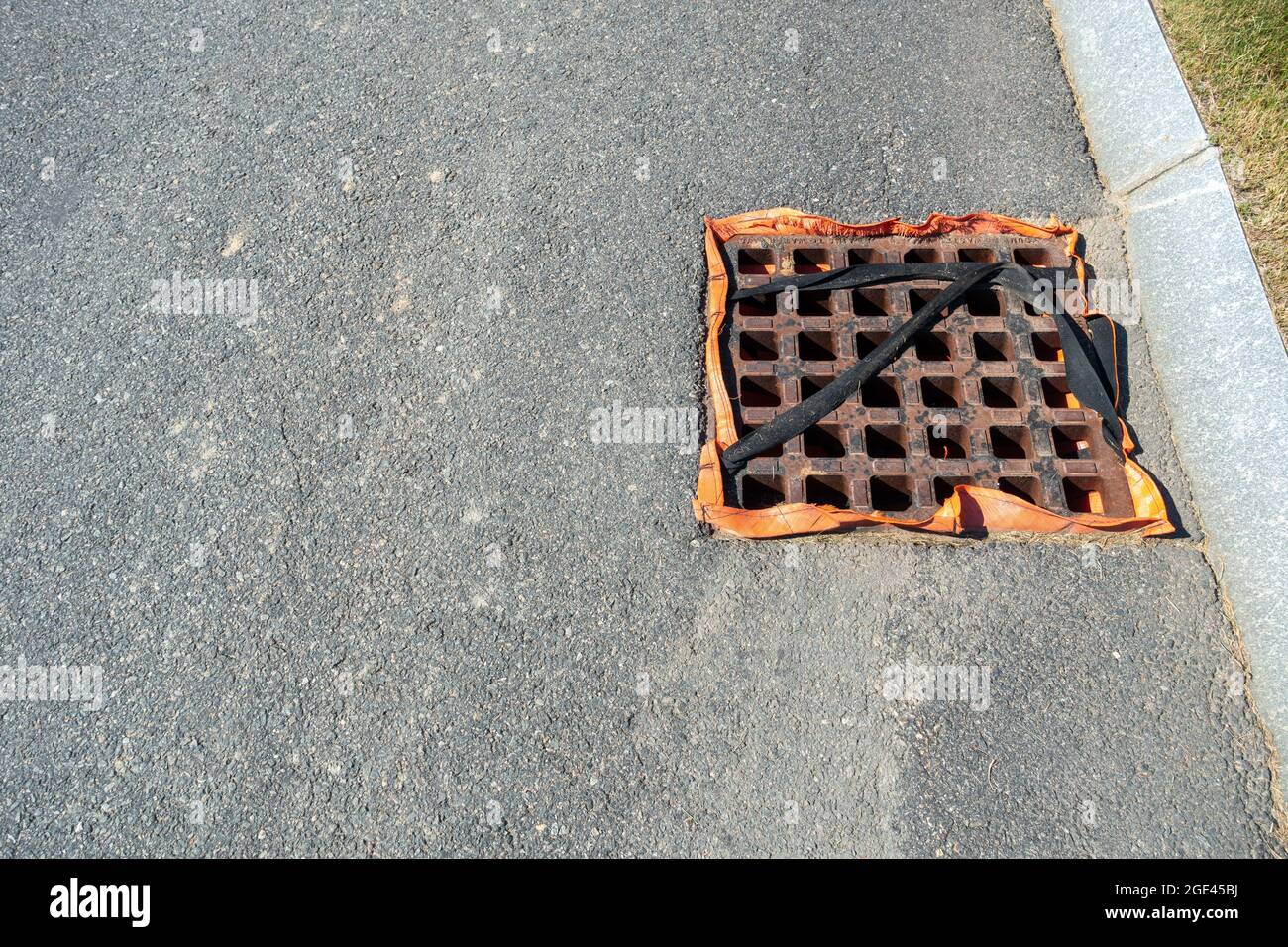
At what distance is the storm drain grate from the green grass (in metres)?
0.65

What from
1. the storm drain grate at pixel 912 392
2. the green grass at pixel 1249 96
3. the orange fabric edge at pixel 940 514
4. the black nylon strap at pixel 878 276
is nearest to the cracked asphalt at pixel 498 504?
the orange fabric edge at pixel 940 514

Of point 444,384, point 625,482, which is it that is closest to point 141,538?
point 444,384

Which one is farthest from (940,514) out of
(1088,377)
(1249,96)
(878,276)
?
(1249,96)

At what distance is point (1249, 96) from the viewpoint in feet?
11.1

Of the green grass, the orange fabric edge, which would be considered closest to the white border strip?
the green grass

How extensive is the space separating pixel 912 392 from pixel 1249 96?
6.21 feet

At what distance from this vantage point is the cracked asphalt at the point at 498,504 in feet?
7.98

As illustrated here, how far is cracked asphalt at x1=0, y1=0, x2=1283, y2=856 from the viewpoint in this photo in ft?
7.98

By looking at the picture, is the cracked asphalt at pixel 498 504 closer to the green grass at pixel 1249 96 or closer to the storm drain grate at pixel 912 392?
the storm drain grate at pixel 912 392

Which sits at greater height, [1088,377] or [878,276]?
[878,276]

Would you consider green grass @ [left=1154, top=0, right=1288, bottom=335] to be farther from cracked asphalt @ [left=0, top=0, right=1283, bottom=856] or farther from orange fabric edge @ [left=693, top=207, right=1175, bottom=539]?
orange fabric edge @ [left=693, top=207, right=1175, bottom=539]

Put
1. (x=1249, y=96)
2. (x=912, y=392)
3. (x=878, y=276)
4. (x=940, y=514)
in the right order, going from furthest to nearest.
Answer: (x=1249, y=96)
(x=878, y=276)
(x=912, y=392)
(x=940, y=514)

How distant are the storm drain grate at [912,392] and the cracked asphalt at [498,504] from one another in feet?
0.60

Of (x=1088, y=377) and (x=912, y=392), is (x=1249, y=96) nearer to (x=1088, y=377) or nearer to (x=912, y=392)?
(x=1088, y=377)
